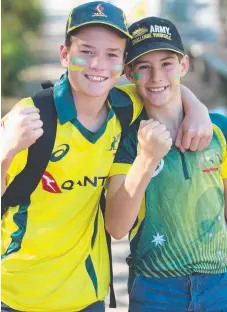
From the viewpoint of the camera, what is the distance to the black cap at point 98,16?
3.09m

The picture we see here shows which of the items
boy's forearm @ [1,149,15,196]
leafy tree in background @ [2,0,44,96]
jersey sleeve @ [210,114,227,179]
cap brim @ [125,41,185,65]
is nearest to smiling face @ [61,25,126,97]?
cap brim @ [125,41,185,65]

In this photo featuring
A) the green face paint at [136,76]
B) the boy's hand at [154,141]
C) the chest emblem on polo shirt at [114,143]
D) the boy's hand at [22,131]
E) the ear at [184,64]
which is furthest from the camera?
the ear at [184,64]

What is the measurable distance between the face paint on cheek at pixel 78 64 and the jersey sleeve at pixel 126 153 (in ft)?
1.22

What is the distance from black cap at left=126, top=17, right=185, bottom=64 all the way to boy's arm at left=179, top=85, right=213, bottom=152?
10.3 inches

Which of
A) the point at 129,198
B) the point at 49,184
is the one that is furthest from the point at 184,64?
the point at 49,184

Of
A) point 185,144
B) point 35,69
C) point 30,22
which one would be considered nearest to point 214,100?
point 35,69

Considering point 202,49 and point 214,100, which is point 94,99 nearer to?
point 214,100

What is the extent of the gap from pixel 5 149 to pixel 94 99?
1.67 ft

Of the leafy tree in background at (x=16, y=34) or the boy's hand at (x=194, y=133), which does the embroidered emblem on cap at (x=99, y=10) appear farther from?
the leafy tree in background at (x=16, y=34)

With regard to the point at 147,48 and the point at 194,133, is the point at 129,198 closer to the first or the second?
the point at 194,133

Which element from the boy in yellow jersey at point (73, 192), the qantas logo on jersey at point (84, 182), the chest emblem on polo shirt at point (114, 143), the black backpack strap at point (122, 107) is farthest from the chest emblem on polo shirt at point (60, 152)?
the black backpack strap at point (122, 107)

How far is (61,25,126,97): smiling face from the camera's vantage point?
310 cm

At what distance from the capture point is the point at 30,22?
22.3 meters

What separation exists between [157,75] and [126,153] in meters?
0.35
